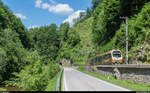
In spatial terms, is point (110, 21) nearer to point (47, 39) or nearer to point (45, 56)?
point (45, 56)

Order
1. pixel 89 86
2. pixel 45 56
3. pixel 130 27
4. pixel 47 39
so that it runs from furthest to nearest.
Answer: pixel 47 39 → pixel 45 56 → pixel 130 27 → pixel 89 86

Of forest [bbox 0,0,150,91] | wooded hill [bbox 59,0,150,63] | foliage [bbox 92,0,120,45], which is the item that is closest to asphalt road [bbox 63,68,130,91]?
forest [bbox 0,0,150,91]

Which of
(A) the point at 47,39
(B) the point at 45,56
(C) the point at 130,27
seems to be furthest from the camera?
(A) the point at 47,39

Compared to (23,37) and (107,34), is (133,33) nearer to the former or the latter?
(107,34)

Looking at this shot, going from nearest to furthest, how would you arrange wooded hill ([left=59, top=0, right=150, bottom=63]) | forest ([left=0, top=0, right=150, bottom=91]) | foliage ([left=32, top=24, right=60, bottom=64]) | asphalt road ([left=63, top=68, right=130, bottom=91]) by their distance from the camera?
asphalt road ([left=63, top=68, right=130, bottom=91])
forest ([left=0, top=0, right=150, bottom=91])
wooded hill ([left=59, top=0, right=150, bottom=63])
foliage ([left=32, top=24, right=60, bottom=64])

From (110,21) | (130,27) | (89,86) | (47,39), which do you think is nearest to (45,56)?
(110,21)

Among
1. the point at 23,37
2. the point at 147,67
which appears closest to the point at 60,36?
the point at 23,37

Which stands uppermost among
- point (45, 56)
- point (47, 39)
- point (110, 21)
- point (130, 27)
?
point (47, 39)

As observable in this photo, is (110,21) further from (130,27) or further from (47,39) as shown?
(47,39)

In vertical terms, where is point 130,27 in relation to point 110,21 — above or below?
below

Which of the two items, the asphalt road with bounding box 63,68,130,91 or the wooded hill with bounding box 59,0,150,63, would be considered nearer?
the asphalt road with bounding box 63,68,130,91

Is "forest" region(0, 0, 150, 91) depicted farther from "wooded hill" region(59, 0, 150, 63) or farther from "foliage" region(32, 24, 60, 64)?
"foliage" region(32, 24, 60, 64)

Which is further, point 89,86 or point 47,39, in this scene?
point 47,39

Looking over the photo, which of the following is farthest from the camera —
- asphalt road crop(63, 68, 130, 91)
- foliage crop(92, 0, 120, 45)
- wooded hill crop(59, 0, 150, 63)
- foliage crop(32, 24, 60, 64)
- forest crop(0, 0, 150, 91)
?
foliage crop(32, 24, 60, 64)
